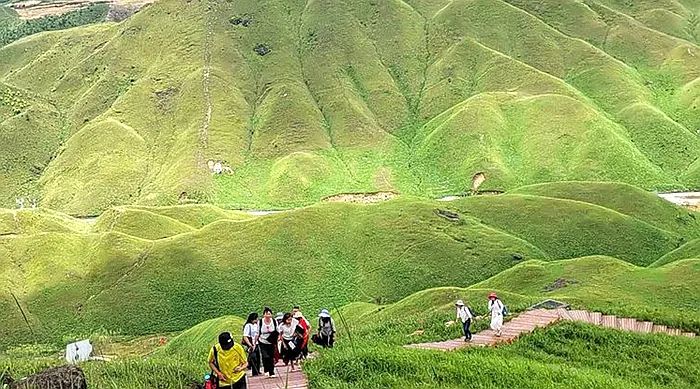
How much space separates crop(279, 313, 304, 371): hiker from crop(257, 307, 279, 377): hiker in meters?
0.35

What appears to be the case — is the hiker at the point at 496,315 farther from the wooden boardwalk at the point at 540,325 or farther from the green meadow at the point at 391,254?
the green meadow at the point at 391,254

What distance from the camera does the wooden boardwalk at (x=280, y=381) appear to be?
69.6 feet

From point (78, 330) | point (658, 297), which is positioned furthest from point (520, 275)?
point (78, 330)

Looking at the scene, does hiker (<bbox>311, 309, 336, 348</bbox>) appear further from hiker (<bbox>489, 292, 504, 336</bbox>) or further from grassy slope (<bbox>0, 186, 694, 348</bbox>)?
grassy slope (<bbox>0, 186, 694, 348</bbox>)

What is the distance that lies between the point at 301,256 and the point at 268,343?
258ft

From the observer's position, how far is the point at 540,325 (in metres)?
30.5

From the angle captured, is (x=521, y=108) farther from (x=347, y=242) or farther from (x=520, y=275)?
(x=520, y=275)

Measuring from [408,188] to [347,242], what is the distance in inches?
3155

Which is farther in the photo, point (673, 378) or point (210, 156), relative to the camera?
point (210, 156)

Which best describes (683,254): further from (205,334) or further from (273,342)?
(273,342)

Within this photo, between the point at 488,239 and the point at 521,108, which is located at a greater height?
the point at 521,108

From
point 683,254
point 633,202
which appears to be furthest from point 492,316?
point 633,202

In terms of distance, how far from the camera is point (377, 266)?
100000mm

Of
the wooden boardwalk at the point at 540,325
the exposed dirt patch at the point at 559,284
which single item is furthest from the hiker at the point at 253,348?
the exposed dirt patch at the point at 559,284
